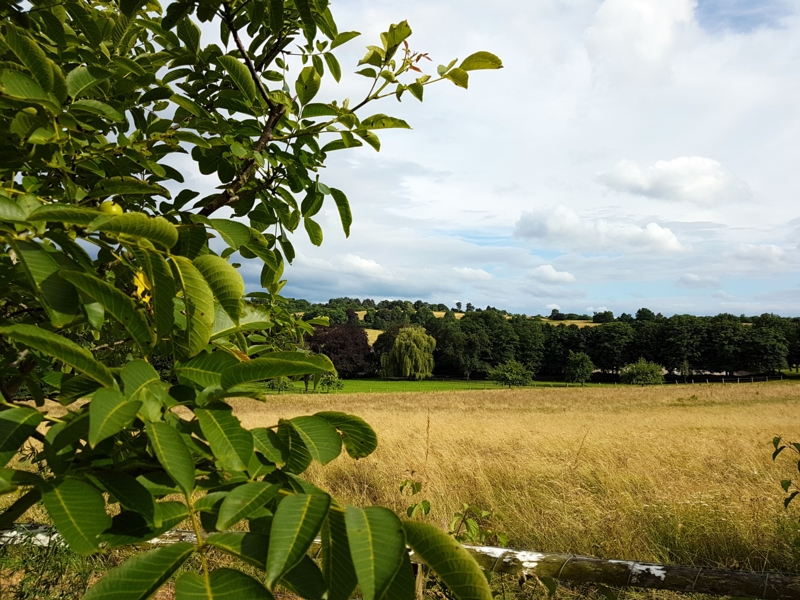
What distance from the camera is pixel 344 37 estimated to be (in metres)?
1.39

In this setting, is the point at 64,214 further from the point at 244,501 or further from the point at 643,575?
the point at 643,575

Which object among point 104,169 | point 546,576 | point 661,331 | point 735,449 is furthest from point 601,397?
point 661,331

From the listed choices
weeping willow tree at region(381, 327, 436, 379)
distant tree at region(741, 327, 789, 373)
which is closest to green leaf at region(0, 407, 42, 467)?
weeping willow tree at region(381, 327, 436, 379)

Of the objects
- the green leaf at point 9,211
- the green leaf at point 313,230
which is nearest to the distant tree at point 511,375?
the green leaf at point 313,230

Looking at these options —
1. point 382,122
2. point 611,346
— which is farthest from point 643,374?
point 382,122

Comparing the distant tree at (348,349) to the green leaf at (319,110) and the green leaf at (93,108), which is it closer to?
the green leaf at (319,110)

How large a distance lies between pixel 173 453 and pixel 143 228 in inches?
11.7

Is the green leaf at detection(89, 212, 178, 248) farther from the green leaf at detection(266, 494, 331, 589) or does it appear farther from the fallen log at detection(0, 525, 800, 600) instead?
the fallen log at detection(0, 525, 800, 600)

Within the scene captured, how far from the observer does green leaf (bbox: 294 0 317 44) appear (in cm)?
121

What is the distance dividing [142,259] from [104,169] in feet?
2.86

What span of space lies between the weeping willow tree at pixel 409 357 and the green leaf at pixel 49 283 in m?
57.1

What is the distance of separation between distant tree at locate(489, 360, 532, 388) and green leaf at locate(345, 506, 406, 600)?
53567 mm

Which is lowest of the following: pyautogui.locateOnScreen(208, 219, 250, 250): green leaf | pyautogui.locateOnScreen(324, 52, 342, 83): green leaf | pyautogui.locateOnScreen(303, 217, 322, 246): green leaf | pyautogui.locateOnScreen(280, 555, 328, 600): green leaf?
pyautogui.locateOnScreen(280, 555, 328, 600): green leaf

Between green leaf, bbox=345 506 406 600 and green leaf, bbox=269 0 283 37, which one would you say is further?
green leaf, bbox=269 0 283 37
